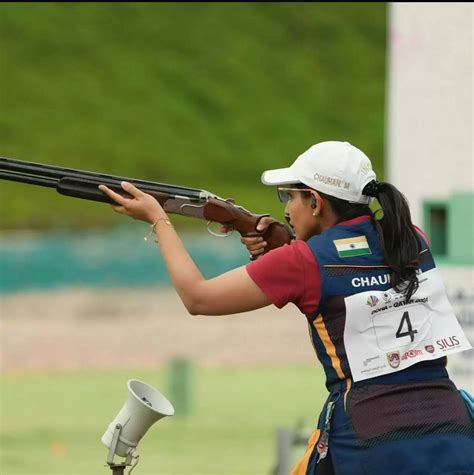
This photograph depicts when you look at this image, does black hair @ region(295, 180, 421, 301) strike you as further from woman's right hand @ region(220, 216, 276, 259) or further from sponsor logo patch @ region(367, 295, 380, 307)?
woman's right hand @ region(220, 216, 276, 259)

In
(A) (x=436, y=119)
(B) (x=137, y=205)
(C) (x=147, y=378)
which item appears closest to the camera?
(B) (x=137, y=205)

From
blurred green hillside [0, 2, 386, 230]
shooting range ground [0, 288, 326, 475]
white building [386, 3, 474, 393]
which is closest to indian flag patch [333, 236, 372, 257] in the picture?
shooting range ground [0, 288, 326, 475]

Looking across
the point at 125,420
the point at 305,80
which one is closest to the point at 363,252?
the point at 125,420

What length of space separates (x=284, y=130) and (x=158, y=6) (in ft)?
35.0

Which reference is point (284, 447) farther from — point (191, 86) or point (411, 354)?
point (191, 86)

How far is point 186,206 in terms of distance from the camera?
17.8ft

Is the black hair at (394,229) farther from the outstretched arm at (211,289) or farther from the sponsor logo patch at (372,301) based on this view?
the outstretched arm at (211,289)

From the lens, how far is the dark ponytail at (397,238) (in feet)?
15.5

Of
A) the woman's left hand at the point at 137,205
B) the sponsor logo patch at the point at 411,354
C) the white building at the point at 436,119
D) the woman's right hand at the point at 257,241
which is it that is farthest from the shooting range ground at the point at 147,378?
the sponsor logo patch at the point at 411,354

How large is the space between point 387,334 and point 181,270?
699mm

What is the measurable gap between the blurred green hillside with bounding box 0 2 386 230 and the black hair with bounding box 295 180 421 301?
30.1 metres

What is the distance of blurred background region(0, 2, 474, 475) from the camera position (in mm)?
8992

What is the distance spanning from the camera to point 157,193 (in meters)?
5.27

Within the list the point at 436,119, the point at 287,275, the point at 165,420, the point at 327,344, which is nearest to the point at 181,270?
the point at 287,275
